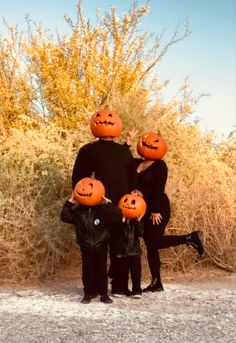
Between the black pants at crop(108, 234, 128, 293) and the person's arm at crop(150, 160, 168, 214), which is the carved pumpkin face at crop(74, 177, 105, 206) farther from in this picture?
the person's arm at crop(150, 160, 168, 214)

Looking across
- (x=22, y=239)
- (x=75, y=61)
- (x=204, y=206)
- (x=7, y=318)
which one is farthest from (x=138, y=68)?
(x=7, y=318)

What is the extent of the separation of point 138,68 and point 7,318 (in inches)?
359

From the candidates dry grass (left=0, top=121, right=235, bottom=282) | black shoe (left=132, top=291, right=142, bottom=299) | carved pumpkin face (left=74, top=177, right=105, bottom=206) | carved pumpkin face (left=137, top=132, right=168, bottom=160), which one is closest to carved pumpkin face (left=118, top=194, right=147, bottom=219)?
carved pumpkin face (left=74, top=177, right=105, bottom=206)

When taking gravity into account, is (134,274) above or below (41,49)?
below

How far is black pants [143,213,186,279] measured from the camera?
8352mm

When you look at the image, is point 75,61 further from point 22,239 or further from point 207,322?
point 207,322

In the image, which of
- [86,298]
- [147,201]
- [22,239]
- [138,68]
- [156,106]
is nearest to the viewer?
[86,298]

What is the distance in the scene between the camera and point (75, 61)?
15.6 m

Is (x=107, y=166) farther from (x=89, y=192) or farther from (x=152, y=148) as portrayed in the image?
(x=152, y=148)

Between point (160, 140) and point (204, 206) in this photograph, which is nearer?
point (160, 140)

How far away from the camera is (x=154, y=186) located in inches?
327

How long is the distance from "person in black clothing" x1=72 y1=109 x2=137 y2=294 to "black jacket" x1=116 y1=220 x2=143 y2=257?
13cm

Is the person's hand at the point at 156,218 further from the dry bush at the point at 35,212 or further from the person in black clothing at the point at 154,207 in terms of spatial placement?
the dry bush at the point at 35,212

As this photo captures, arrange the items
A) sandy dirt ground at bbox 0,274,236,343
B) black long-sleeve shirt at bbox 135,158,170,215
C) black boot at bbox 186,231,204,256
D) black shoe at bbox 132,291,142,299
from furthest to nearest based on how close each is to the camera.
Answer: black boot at bbox 186,231,204,256 → black long-sleeve shirt at bbox 135,158,170,215 → black shoe at bbox 132,291,142,299 → sandy dirt ground at bbox 0,274,236,343
